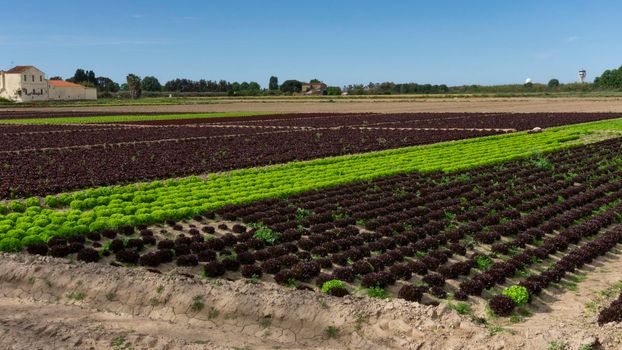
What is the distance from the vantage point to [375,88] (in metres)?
171

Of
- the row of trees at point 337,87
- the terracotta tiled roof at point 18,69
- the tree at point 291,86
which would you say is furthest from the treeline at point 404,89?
the terracotta tiled roof at point 18,69

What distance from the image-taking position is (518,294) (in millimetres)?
8500

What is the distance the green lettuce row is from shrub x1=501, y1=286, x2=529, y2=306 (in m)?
7.62

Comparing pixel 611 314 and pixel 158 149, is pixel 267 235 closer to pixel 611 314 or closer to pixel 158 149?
pixel 611 314

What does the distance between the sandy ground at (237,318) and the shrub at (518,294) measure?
0.23 m

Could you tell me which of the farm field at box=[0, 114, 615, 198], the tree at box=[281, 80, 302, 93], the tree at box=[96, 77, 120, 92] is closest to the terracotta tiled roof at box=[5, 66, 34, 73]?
the tree at box=[96, 77, 120, 92]

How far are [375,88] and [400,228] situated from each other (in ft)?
530

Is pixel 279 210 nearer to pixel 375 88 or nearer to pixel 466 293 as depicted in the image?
pixel 466 293

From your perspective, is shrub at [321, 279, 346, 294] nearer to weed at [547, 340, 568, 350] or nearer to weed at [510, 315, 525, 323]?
weed at [510, 315, 525, 323]

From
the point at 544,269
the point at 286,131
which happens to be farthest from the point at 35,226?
the point at 286,131

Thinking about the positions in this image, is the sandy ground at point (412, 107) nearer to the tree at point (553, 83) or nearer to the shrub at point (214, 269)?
the tree at point (553, 83)

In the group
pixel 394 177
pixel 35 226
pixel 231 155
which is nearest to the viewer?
pixel 35 226

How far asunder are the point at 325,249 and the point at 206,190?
6.82 metres

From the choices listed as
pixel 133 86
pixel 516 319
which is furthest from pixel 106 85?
pixel 516 319
